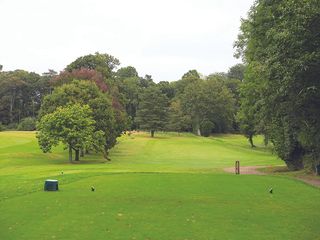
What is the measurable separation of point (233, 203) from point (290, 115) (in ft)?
22.2

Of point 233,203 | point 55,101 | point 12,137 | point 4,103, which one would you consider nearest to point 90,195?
point 233,203

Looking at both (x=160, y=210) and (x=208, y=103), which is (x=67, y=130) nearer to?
(x=160, y=210)

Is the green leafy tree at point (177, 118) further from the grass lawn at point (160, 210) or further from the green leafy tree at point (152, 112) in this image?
the grass lawn at point (160, 210)

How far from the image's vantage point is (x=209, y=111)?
406ft

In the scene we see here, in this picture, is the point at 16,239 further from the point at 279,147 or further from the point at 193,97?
the point at 193,97

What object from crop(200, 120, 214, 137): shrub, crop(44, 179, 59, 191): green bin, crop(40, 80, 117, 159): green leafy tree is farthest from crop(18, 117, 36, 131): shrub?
crop(44, 179, 59, 191): green bin

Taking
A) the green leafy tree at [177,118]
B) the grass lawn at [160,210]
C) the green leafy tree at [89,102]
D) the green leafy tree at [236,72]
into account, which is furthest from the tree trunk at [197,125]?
the grass lawn at [160,210]

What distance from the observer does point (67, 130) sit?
Answer: 5456 centimetres

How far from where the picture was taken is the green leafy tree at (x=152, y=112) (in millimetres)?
113188

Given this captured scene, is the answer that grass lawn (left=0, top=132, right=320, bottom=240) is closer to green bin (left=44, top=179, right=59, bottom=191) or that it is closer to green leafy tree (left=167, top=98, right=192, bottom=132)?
green bin (left=44, top=179, right=59, bottom=191)

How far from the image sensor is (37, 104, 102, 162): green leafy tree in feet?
180

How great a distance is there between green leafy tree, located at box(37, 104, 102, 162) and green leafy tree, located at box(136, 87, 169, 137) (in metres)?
56.6

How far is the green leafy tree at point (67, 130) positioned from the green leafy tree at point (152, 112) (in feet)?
186

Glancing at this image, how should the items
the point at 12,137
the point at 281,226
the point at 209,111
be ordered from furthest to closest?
the point at 209,111
the point at 12,137
the point at 281,226
